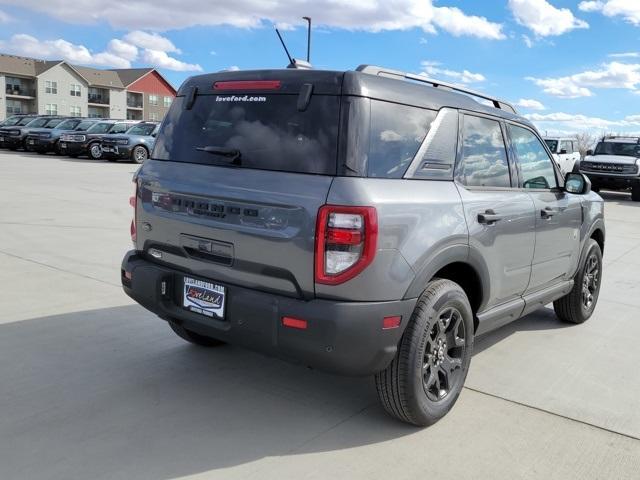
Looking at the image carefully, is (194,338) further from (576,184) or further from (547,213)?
(576,184)

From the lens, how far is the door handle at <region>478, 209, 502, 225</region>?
3.64m

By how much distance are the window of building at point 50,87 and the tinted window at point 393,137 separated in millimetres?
82607

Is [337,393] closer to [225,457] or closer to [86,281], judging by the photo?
[225,457]

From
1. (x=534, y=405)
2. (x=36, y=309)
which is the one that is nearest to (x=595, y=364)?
(x=534, y=405)

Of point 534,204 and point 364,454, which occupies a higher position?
point 534,204

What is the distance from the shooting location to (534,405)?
374 centimetres

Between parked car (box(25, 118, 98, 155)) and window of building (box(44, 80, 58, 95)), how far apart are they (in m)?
54.4

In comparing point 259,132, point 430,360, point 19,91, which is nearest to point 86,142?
point 259,132

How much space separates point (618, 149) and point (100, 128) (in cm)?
2069

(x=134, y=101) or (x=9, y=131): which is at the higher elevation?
(x=134, y=101)

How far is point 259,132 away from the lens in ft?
10.8

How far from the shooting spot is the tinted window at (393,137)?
10.1ft

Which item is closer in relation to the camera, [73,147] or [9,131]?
[73,147]

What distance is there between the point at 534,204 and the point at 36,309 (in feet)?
13.4
